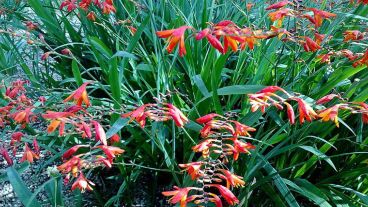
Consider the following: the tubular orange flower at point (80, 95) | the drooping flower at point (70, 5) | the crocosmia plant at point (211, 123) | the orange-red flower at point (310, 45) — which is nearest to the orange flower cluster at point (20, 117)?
the crocosmia plant at point (211, 123)

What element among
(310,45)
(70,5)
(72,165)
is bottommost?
(72,165)

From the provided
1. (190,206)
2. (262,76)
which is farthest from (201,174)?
(262,76)

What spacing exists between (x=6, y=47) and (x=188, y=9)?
100 cm

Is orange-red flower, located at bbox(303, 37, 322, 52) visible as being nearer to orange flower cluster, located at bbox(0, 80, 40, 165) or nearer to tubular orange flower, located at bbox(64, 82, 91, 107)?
tubular orange flower, located at bbox(64, 82, 91, 107)

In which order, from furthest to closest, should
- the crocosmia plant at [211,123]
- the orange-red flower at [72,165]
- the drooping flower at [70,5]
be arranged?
the drooping flower at [70,5]
the crocosmia plant at [211,123]
the orange-red flower at [72,165]

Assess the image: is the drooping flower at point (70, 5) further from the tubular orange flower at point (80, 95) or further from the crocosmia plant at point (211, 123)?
the tubular orange flower at point (80, 95)

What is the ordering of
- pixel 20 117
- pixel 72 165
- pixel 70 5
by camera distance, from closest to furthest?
pixel 72 165 → pixel 20 117 → pixel 70 5

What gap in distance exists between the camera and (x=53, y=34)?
8.79 feet

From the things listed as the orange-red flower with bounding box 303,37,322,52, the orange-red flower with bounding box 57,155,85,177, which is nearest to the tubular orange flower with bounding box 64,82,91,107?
the orange-red flower with bounding box 57,155,85,177

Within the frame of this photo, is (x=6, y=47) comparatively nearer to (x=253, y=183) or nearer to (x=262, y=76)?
(x=262, y=76)

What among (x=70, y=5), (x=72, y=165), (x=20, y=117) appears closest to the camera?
(x=72, y=165)

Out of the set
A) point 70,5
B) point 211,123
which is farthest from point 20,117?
point 70,5

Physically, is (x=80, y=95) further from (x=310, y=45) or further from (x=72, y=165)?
(x=310, y=45)

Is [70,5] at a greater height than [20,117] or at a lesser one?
greater
